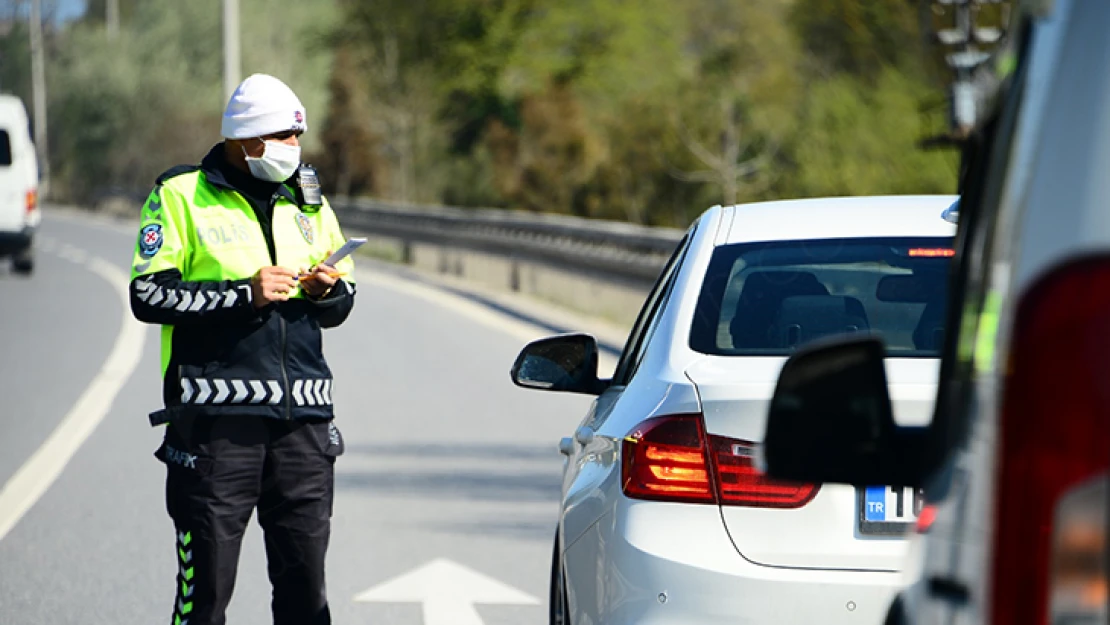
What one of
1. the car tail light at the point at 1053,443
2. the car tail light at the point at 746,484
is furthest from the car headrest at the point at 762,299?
the car tail light at the point at 1053,443

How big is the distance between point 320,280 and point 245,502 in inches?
23.4

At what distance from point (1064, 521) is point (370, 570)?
20.2 feet

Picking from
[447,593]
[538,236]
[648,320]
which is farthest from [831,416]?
[538,236]

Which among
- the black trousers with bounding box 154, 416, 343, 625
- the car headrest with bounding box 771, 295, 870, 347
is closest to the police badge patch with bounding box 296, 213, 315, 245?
the black trousers with bounding box 154, 416, 343, 625

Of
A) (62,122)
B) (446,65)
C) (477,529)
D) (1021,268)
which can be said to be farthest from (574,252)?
(62,122)

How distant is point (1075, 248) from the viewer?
165 cm

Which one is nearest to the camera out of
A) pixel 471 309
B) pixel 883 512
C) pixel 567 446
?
pixel 883 512

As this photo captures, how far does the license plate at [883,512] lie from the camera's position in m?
3.80

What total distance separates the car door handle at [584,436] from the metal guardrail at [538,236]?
11.4m

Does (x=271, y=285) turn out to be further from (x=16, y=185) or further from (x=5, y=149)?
(x=5, y=149)

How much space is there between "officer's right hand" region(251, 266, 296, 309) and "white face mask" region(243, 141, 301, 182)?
0.23m

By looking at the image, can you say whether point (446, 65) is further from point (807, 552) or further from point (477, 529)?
point (807, 552)

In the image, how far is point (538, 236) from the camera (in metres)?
23.2

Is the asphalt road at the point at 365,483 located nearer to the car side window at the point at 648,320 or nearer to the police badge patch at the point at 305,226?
the car side window at the point at 648,320
